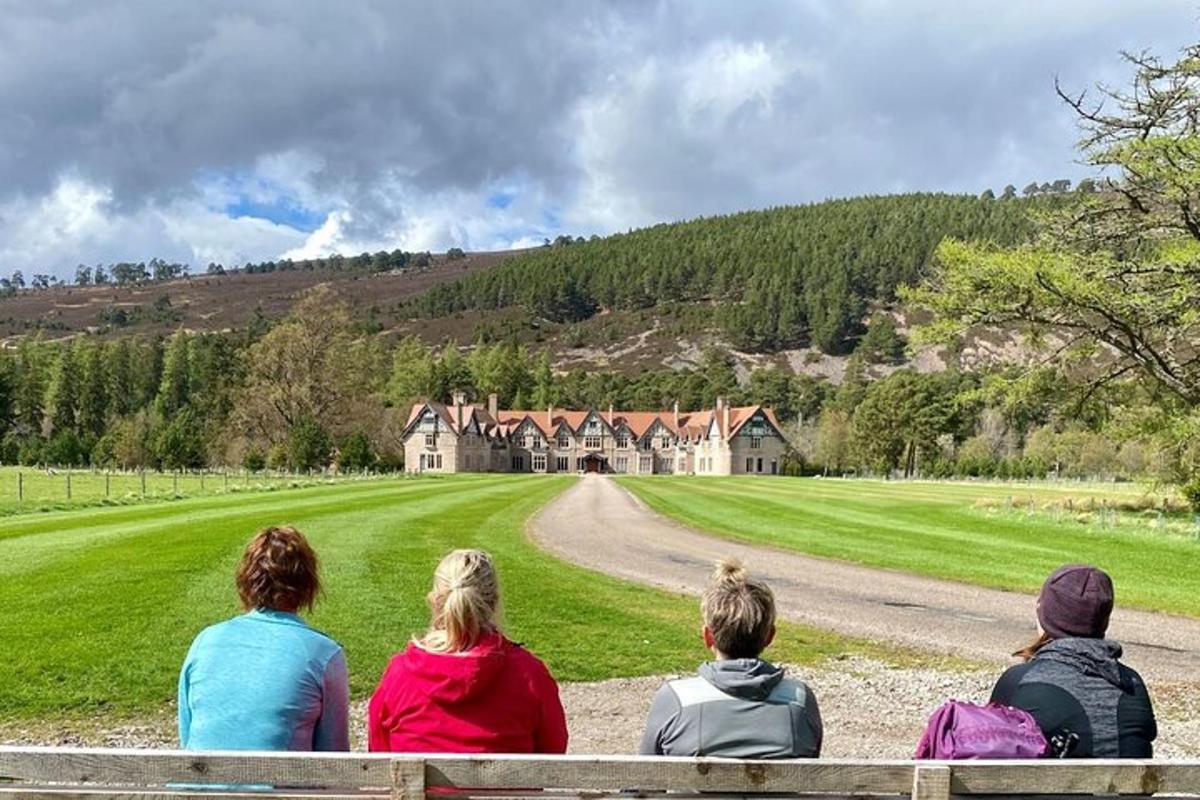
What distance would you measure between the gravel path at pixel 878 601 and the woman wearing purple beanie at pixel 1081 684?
7.96 metres

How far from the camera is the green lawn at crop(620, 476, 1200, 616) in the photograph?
1839cm

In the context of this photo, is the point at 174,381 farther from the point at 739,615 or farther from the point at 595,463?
the point at 739,615

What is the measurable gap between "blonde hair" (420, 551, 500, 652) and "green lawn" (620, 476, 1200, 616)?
15205mm

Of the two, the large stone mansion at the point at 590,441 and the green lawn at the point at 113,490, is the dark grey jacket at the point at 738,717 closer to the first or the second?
the green lawn at the point at 113,490

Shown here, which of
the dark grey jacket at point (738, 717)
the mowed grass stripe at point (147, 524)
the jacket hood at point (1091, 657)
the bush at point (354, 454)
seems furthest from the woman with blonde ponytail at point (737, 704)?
the bush at point (354, 454)

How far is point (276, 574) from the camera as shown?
169 inches

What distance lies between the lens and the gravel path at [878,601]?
12.5 meters

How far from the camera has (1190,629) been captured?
13828 millimetres

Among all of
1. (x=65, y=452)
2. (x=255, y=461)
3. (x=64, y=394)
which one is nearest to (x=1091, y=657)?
(x=255, y=461)

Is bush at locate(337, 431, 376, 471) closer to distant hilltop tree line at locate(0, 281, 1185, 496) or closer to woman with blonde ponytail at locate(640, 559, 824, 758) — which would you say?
distant hilltop tree line at locate(0, 281, 1185, 496)

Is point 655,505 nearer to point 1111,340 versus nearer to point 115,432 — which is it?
point 1111,340

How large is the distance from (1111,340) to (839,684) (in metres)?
21.3

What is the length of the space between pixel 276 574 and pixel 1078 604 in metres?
3.71

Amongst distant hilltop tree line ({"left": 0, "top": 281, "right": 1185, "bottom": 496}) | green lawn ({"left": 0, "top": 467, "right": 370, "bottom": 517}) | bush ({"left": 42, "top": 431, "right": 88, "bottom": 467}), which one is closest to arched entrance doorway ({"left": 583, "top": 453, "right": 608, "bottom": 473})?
distant hilltop tree line ({"left": 0, "top": 281, "right": 1185, "bottom": 496})
